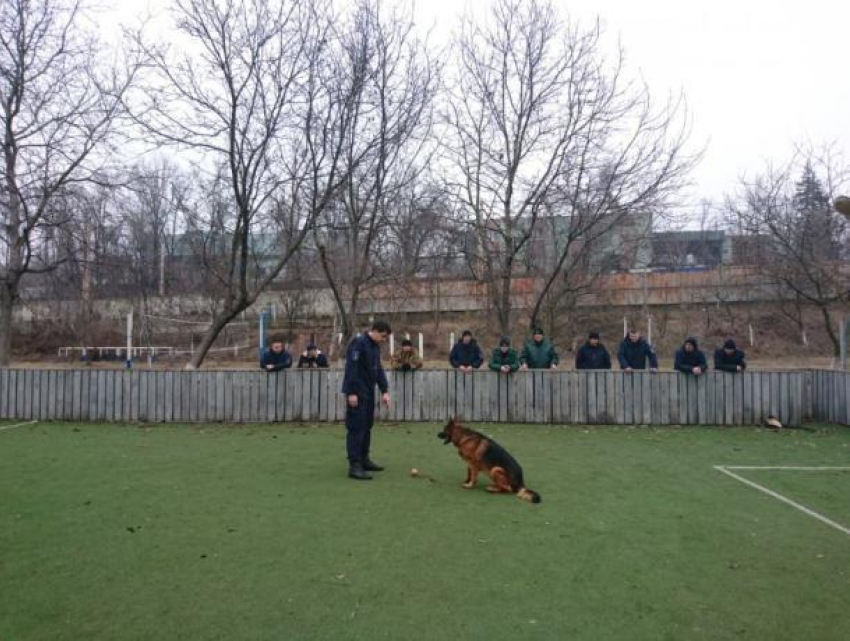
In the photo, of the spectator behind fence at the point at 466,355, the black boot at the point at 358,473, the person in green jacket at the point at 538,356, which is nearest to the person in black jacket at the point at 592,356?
the person in green jacket at the point at 538,356

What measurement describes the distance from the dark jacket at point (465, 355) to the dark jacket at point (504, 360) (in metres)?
0.70

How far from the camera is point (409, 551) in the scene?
491cm

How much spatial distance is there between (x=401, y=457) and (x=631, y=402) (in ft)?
18.8

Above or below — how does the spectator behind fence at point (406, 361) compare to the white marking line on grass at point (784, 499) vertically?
above

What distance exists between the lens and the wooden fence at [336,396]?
40.9ft

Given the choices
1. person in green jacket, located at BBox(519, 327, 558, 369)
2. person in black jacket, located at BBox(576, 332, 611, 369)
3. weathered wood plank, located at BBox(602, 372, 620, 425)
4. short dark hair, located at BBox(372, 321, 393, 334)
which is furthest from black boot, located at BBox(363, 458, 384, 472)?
person in black jacket, located at BBox(576, 332, 611, 369)

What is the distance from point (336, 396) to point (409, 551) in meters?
7.88

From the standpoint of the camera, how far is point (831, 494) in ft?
22.7

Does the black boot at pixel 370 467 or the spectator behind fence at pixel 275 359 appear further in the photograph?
the spectator behind fence at pixel 275 359

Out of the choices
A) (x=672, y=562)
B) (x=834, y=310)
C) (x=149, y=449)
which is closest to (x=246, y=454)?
(x=149, y=449)

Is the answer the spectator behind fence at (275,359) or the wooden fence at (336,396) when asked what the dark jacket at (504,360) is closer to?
the wooden fence at (336,396)

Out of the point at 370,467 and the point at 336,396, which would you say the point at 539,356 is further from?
the point at 370,467

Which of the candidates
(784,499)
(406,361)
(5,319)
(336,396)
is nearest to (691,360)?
(406,361)

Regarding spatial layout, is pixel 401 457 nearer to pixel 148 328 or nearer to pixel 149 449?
pixel 149 449
